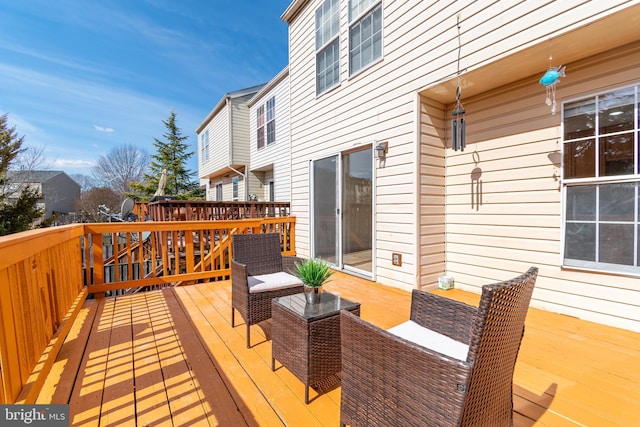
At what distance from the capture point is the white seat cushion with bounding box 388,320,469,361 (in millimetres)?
1418

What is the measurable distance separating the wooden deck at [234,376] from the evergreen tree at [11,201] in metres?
11.7

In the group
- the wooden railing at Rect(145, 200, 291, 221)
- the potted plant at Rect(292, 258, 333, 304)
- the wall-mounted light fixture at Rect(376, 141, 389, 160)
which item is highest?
the wall-mounted light fixture at Rect(376, 141, 389, 160)

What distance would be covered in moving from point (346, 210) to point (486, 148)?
2183 mm

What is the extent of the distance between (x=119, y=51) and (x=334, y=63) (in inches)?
466

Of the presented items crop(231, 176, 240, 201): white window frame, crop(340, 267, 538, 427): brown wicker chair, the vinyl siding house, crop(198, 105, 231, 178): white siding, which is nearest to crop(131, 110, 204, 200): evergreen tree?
crop(198, 105, 231, 178): white siding

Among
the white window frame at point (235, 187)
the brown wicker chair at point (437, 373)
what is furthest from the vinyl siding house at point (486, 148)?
the white window frame at point (235, 187)

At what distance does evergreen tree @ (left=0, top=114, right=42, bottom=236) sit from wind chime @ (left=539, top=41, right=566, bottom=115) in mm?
15376

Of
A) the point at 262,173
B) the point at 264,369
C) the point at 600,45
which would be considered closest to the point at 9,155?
the point at 262,173

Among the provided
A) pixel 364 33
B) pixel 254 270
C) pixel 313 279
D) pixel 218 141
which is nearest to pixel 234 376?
pixel 313 279

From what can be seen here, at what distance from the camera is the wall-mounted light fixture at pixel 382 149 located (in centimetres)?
408

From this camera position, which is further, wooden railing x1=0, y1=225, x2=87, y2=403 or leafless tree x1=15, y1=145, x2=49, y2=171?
leafless tree x1=15, y1=145, x2=49, y2=171

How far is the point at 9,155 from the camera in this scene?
10.7m

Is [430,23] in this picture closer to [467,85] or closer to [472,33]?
[472,33]

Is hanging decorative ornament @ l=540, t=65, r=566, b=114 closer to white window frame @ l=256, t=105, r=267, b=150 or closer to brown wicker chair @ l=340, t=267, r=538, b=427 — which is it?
brown wicker chair @ l=340, t=267, r=538, b=427
